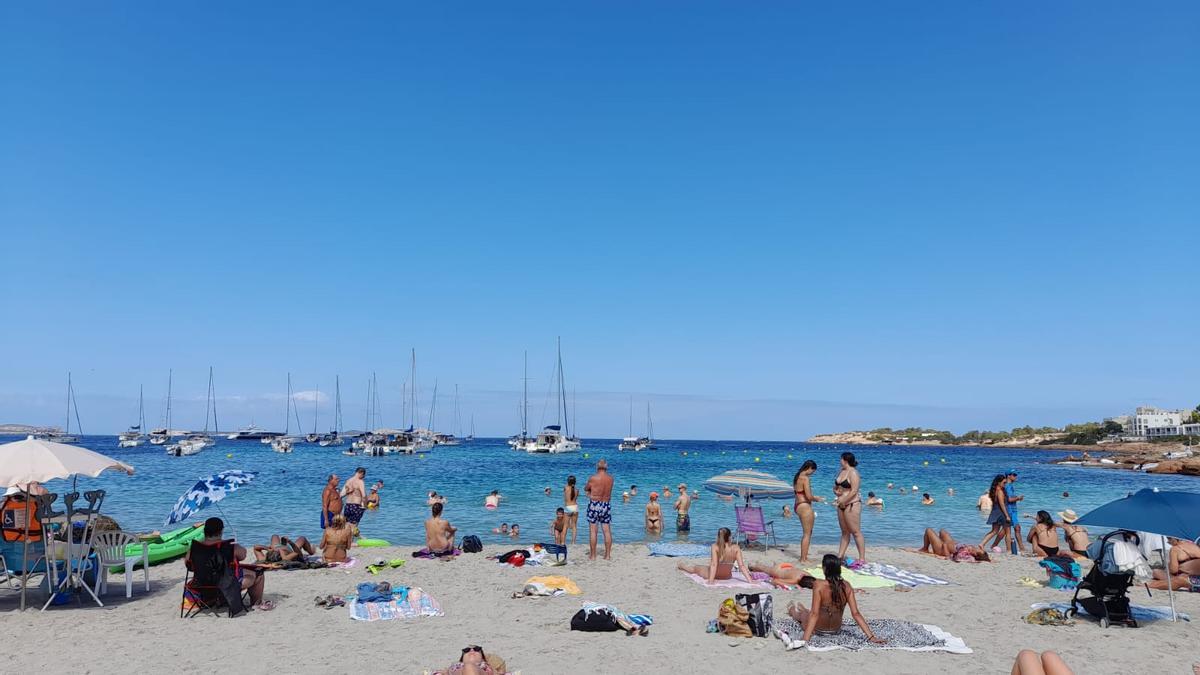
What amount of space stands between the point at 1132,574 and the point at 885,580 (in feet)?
11.1

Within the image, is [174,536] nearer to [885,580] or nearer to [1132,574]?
[885,580]

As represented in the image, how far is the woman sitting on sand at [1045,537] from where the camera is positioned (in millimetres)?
13468

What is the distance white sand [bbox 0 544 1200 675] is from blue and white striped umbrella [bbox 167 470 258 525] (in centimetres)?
110

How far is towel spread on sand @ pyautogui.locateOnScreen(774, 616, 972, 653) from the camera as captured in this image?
25.5 feet

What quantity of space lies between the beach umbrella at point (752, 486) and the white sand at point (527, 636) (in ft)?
12.9

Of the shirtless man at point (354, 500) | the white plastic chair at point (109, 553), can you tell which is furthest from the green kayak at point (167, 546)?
the shirtless man at point (354, 500)

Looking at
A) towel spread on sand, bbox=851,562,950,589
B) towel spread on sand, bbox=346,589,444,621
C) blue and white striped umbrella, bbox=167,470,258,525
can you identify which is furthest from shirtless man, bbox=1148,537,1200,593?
blue and white striped umbrella, bbox=167,470,258,525

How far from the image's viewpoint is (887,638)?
804 centimetres

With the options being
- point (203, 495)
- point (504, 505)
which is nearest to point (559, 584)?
point (203, 495)

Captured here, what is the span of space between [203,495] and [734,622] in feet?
24.7

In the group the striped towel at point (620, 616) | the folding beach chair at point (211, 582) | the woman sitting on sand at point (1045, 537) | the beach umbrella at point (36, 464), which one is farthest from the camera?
the woman sitting on sand at point (1045, 537)

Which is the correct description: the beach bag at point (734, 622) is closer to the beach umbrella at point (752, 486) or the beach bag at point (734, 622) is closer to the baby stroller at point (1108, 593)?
the baby stroller at point (1108, 593)

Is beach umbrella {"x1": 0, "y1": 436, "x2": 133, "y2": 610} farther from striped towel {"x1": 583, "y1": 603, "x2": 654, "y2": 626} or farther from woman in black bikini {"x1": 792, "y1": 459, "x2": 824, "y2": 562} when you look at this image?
woman in black bikini {"x1": 792, "y1": 459, "x2": 824, "y2": 562}

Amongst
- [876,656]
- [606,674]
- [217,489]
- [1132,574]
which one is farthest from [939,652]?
[217,489]
